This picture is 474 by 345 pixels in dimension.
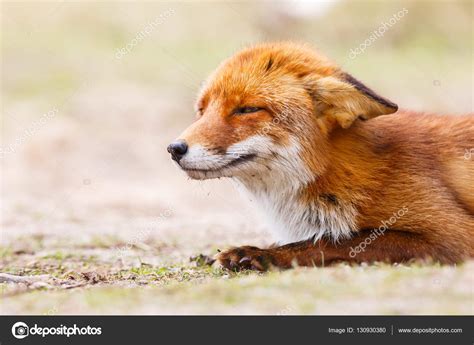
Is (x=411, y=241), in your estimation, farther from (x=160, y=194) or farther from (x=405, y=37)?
(x=405, y=37)

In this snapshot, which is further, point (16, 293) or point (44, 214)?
point (44, 214)

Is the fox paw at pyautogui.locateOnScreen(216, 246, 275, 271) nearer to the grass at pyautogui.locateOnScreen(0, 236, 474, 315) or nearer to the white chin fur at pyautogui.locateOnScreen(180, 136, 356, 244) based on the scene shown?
the grass at pyautogui.locateOnScreen(0, 236, 474, 315)

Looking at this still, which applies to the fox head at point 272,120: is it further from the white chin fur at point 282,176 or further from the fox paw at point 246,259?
the fox paw at point 246,259

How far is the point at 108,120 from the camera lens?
22016 mm

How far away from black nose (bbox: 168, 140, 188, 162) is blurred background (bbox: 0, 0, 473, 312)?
130cm

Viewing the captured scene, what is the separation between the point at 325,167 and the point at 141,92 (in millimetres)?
17646

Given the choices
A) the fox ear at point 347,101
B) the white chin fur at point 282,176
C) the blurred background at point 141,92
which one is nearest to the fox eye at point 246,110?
the white chin fur at point 282,176

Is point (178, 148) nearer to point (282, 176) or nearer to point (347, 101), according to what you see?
point (282, 176)

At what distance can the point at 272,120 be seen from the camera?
21.0 ft

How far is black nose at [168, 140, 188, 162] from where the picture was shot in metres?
6.11

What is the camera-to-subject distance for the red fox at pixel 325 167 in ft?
20.4

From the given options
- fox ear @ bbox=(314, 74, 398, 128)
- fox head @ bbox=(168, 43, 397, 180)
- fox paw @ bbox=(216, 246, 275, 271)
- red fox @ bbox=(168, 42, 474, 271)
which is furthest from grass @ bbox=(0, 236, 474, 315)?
fox ear @ bbox=(314, 74, 398, 128)

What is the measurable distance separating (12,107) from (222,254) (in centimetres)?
1766
